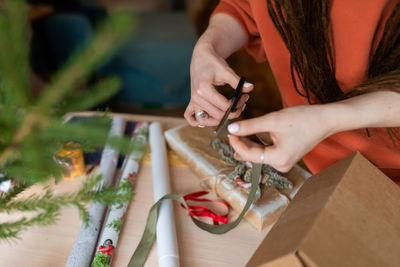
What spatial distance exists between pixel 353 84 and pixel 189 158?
433mm

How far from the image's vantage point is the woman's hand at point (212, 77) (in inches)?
24.3

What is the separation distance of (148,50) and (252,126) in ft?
4.74

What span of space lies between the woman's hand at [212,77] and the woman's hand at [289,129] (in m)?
0.13

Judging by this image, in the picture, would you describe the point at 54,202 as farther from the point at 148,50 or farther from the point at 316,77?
the point at 148,50

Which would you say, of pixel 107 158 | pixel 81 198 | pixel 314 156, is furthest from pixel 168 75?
pixel 81 198

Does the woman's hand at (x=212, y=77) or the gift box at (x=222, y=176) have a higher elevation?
the woman's hand at (x=212, y=77)

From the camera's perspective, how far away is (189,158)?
31.3 inches

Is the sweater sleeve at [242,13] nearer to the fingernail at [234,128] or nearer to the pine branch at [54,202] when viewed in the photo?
the fingernail at [234,128]

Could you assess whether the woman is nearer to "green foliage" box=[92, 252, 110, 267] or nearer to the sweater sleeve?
the sweater sleeve

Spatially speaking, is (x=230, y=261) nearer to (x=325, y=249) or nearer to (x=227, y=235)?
(x=227, y=235)

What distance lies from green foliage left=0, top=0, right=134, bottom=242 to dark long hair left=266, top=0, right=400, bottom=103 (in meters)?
0.45

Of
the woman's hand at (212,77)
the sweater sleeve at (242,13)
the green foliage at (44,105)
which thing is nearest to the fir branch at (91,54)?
the green foliage at (44,105)

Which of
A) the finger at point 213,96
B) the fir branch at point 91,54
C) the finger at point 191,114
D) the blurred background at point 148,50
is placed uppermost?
the fir branch at point 91,54

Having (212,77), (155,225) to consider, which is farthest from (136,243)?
(212,77)
